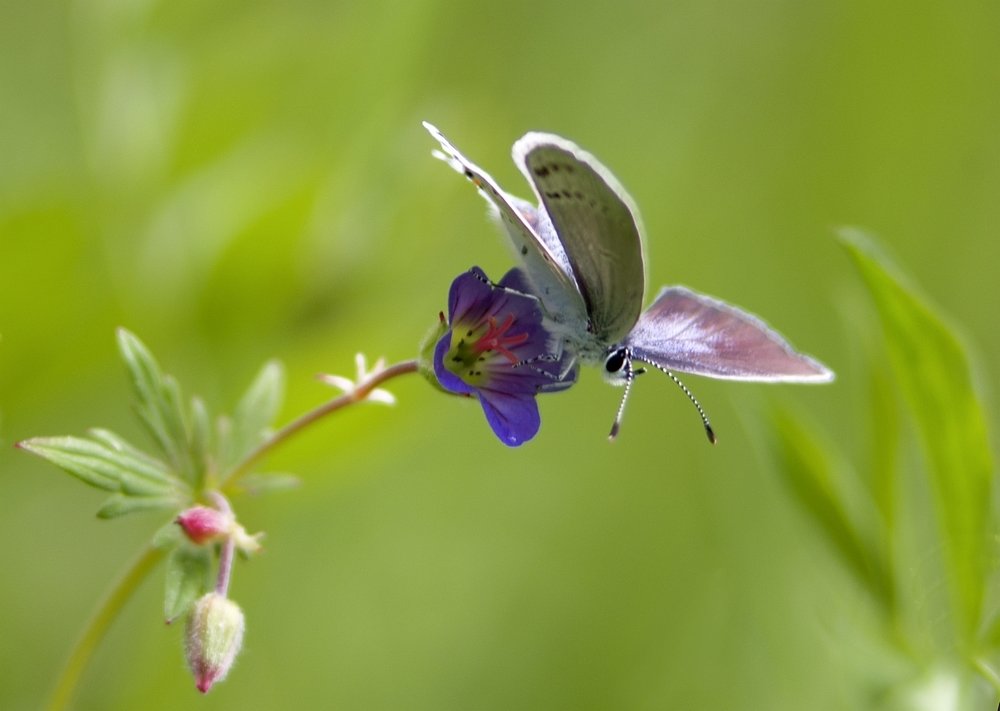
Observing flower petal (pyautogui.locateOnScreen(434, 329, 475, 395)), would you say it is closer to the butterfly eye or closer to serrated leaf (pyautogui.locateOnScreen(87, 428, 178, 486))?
the butterfly eye

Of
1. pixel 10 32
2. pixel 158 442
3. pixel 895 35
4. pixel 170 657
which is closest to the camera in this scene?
pixel 158 442

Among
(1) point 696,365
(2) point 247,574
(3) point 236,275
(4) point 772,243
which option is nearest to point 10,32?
(3) point 236,275

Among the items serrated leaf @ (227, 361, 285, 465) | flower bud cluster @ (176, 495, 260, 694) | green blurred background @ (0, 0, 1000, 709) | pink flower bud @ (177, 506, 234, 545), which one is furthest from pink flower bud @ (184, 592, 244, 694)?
green blurred background @ (0, 0, 1000, 709)

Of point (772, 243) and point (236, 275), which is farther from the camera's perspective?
point (772, 243)

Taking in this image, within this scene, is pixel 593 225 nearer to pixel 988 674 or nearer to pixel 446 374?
pixel 446 374

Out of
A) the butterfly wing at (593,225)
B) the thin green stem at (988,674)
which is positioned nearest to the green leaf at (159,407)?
the butterfly wing at (593,225)

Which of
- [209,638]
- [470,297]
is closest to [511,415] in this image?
[470,297]

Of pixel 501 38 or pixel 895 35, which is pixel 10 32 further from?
pixel 895 35
